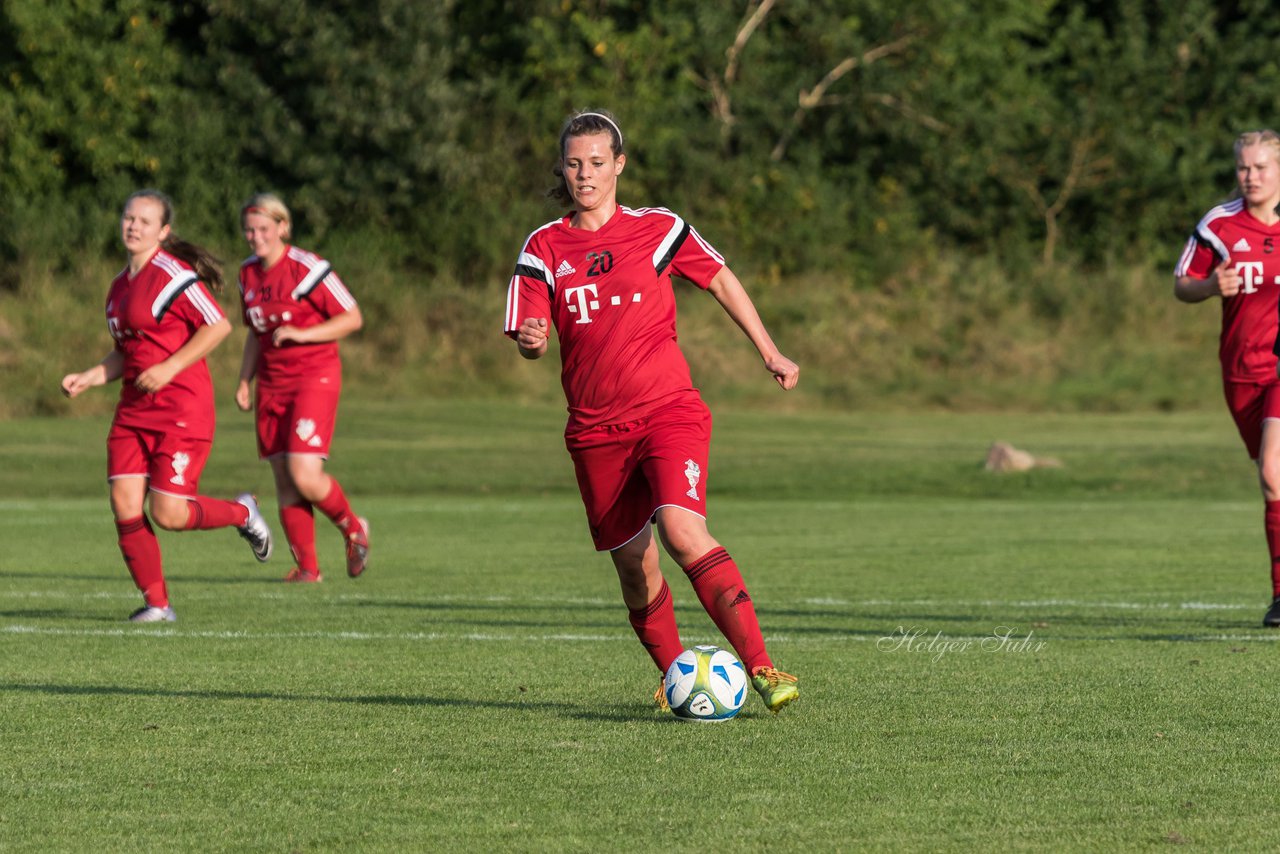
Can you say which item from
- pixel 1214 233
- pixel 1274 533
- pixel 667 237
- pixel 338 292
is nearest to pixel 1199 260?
pixel 1214 233

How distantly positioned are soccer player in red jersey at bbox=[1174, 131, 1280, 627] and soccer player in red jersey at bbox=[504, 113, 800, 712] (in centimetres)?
344

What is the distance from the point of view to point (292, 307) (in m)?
11.0

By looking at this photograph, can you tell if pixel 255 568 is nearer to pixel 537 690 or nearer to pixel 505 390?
pixel 537 690

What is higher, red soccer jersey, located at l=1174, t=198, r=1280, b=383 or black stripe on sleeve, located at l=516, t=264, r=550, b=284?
black stripe on sleeve, located at l=516, t=264, r=550, b=284

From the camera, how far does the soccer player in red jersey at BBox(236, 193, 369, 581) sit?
1090 cm

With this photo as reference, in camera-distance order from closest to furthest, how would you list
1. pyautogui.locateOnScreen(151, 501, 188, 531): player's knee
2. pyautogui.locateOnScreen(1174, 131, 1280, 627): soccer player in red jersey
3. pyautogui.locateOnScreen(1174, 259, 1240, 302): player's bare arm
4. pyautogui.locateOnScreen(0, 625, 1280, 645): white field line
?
pyautogui.locateOnScreen(0, 625, 1280, 645): white field line, pyautogui.locateOnScreen(1174, 259, 1240, 302): player's bare arm, pyautogui.locateOnScreen(1174, 131, 1280, 627): soccer player in red jersey, pyautogui.locateOnScreen(151, 501, 188, 531): player's knee

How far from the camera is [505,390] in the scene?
3183cm

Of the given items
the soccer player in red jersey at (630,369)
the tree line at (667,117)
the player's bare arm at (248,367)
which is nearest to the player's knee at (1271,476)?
the soccer player in red jersey at (630,369)

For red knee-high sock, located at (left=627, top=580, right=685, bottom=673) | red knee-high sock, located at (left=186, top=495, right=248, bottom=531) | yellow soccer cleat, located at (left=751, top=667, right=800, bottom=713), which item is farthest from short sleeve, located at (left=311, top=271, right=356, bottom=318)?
yellow soccer cleat, located at (left=751, top=667, right=800, bottom=713)

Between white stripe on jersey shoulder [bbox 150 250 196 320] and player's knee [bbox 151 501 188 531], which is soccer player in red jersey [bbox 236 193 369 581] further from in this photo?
white stripe on jersey shoulder [bbox 150 250 196 320]

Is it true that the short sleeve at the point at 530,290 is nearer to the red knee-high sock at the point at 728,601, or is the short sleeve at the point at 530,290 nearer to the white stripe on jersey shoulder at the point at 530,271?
the white stripe on jersey shoulder at the point at 530,271

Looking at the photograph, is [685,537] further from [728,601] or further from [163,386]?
[163,386]

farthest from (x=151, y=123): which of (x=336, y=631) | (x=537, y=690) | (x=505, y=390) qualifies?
(x=537, y=690)

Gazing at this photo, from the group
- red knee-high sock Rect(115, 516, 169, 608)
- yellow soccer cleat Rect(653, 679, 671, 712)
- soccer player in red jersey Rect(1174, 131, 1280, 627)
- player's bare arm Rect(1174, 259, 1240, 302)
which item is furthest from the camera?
red knee-high sock Rect(115, 516, 169, 608)
